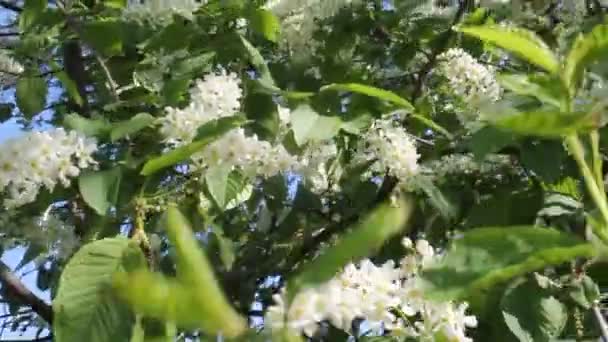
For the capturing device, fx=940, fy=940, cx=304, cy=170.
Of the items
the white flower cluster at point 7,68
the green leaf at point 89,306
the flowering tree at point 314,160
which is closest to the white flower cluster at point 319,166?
the flowering tree at point 314,160

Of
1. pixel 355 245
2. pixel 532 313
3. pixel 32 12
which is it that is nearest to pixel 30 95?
pixel 32 12

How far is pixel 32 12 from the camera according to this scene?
1.80m

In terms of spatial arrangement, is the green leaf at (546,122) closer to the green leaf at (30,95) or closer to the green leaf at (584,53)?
the green leaf at (584,53)

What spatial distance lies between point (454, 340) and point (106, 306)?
40cm

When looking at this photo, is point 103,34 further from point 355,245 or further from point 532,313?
point 355,245

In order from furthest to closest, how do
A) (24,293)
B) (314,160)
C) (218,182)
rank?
(314,160), (24,293), (218,182)

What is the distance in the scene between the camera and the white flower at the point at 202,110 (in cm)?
145

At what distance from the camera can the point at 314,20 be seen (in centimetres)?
223

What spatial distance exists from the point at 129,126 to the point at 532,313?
66 centimetres

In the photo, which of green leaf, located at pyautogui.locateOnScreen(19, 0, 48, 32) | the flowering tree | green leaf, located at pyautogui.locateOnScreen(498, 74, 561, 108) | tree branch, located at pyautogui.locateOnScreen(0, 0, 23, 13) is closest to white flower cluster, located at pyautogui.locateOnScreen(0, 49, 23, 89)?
the flowering tree

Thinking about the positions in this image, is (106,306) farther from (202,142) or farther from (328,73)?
(328,73)

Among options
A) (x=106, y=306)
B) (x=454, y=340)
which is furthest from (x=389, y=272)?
(x=106, y=306)

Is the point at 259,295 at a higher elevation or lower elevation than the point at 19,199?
lower

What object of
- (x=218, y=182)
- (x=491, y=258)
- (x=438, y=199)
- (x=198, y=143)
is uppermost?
(x=491, y=258)
